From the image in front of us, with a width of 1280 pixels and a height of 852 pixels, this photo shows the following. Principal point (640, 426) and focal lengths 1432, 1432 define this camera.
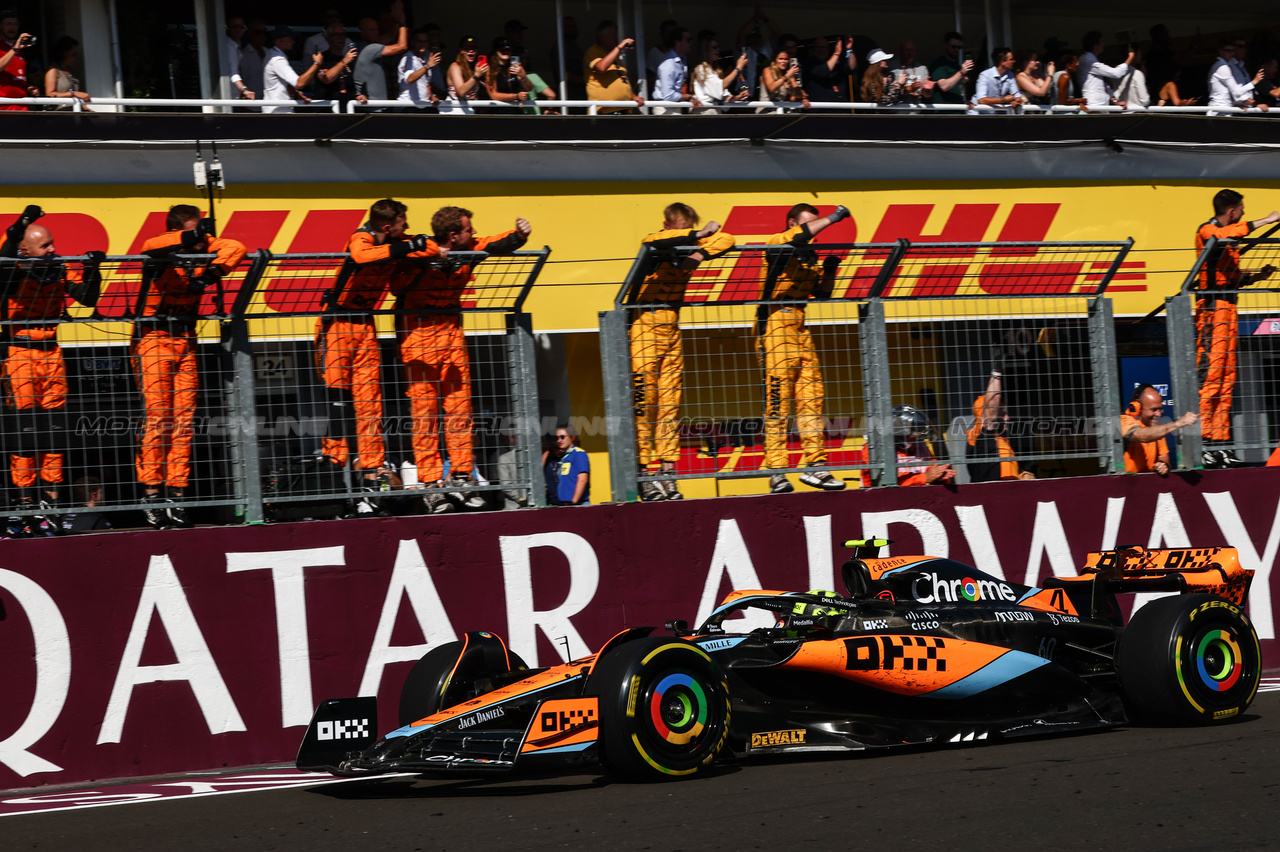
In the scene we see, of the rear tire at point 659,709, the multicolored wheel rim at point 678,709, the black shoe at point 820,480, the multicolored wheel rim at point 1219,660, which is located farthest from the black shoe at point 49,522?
the multicolored wheel rim at point 1219,660

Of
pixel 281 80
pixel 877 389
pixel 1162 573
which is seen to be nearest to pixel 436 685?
pixel 877 389

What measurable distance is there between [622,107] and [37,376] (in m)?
6.98

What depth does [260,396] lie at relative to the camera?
24.8ft

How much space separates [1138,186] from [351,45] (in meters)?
7.45

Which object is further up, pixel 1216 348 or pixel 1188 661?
pixel 1216 348

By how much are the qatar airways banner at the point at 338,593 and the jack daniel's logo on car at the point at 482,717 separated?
1.46 m

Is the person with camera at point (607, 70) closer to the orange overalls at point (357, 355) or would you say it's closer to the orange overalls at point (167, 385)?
the orange overalls at point (357, 355)

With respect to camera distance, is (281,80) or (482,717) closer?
(482,717)

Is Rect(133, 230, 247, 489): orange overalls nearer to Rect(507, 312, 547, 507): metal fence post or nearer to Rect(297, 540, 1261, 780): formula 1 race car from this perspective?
Rect(507, 312, 547, 507): metal fence post

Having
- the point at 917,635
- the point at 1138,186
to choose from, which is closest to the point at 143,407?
the point at 917,635

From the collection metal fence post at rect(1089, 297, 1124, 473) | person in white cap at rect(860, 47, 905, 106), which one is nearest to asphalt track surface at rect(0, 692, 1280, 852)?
metal fence post at rect(1089, 297, 1124, 473)

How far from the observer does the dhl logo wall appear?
11023 mm

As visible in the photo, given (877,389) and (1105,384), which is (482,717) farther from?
(1105,384)

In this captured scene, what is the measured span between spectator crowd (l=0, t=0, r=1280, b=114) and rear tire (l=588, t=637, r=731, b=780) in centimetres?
712
